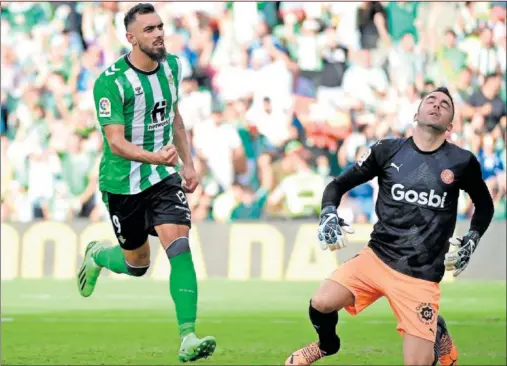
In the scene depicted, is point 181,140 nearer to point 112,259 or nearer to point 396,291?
point 112,259

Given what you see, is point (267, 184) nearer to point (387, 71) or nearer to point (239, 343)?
point (387, 71)

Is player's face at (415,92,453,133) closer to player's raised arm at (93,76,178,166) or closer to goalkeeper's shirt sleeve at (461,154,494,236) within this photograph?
goalkeeper's shirt sleeve at (461,154,494,236)

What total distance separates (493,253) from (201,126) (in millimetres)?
4450

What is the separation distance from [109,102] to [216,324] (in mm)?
5075

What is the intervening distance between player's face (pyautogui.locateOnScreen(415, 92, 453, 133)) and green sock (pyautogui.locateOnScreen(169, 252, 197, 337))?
1.79m

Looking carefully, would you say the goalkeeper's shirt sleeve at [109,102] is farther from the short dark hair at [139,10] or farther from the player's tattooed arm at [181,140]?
the player's tattooed arm at [181,140]

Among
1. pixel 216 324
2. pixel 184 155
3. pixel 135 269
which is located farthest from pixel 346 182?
pixel 216 324

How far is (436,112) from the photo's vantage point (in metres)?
7.04

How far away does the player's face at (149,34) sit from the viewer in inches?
298

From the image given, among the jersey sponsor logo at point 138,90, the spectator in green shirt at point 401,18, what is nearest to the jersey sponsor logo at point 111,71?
the jersey sponsor logo at point 138,90

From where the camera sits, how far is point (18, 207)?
16.3 m

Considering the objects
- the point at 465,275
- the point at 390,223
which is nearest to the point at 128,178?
the point at 390,223

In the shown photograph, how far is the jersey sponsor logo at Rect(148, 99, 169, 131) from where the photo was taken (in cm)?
783

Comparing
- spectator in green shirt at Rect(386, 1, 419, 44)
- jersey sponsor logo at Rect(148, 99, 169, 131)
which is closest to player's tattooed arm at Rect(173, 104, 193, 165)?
jersey sponsor logo at Rect(148, 99, 169, 131)
